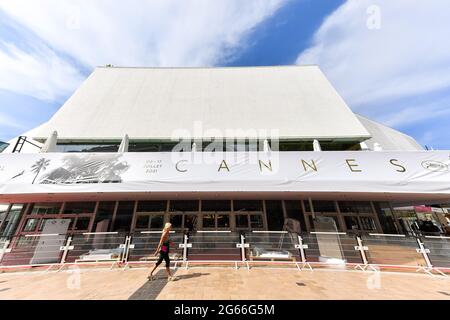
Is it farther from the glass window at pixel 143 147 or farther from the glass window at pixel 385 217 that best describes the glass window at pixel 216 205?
the glass window at pixel 385 217

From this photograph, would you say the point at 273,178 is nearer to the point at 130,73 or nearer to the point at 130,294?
the point at 130,294

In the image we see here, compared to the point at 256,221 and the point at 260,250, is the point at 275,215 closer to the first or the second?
the point at 256,221

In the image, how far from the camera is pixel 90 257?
5664mm

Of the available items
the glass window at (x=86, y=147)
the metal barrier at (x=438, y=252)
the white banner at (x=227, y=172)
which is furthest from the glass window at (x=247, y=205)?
the glass window at (x=86, y=147)

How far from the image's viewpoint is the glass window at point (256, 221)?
8695mm

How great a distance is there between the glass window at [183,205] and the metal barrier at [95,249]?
3.09 meters

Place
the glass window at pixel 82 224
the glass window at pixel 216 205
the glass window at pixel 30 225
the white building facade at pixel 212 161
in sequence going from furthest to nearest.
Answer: the glass window at pixel 216 205, the glass window at pixel 82 224, the glass window at pixel 30 225, the white building facade at pixel 212 161

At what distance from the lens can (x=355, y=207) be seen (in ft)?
30.6

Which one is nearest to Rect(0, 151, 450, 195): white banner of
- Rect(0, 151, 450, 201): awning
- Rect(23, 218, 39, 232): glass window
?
Rect(0, 151, 450, 201): awning

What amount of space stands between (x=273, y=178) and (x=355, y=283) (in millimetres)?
3294

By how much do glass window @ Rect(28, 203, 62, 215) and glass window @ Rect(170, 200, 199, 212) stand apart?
5291mm

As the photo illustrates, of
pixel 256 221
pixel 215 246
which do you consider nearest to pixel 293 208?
pixel 256 221

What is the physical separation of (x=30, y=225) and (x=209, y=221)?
319 inches
